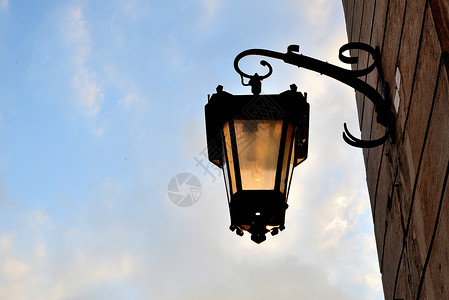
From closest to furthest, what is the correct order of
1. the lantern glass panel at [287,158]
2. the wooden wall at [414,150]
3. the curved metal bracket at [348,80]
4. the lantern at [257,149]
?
the wooden wall at [414,150], the lantern at [257,149], the lantern glass panel at [287,158], the curved metal bracket at [348,80]

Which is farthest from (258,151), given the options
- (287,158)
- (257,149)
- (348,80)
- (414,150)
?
(414,150)

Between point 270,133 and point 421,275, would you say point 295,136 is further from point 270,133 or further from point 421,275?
point 421,275

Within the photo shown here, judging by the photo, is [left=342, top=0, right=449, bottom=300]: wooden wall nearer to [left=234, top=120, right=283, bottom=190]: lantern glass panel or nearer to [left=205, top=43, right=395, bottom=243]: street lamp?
[left=205, top=43, right=395, bottom=243]: street lamp

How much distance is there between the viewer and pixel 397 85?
4352 millimetres

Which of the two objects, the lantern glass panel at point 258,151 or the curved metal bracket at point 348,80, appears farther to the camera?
the curved metal bracket at point 348,80

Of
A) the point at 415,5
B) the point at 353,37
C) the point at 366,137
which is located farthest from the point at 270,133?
the point at 353,37

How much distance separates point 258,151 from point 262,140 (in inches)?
3.5

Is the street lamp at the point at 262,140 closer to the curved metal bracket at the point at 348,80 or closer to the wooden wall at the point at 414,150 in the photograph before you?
the curved metal bracket at the point at 348,80

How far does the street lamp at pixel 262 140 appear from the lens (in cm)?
406

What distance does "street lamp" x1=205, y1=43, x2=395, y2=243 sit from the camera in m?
4.06

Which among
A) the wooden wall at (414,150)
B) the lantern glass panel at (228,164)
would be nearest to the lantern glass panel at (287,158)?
the lantern glass panel at (228,164)

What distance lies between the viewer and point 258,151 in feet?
13.8

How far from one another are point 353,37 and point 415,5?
9.95ft

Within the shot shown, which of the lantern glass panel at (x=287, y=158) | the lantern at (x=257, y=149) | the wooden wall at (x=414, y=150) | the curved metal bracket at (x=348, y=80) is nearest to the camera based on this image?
the wooden wall at (x=414, y=150)
